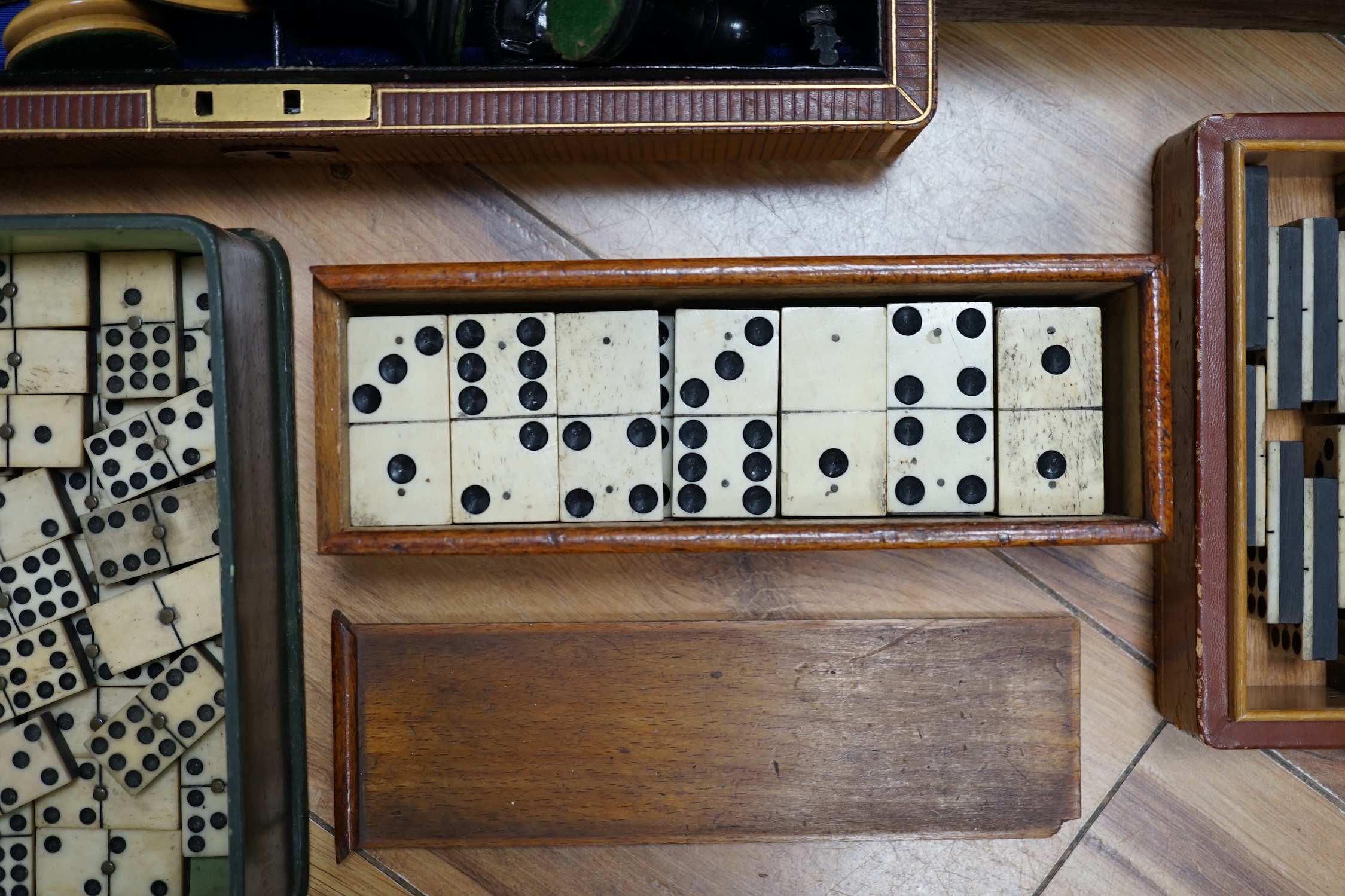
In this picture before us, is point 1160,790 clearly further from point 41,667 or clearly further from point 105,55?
point 105,55

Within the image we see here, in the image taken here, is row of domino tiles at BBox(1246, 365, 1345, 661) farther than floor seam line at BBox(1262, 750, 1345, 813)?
No

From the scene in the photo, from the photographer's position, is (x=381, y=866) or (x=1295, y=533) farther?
(x=381, y=866)

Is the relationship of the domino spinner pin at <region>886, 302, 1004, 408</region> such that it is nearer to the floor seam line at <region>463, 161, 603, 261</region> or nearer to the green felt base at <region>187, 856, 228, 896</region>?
the floor seam line at <region>463, 161, 603, 261</region>

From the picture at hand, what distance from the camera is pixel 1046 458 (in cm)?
155

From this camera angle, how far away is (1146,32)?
1.79 metres

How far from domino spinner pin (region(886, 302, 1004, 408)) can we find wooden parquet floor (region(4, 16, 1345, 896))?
283 mm

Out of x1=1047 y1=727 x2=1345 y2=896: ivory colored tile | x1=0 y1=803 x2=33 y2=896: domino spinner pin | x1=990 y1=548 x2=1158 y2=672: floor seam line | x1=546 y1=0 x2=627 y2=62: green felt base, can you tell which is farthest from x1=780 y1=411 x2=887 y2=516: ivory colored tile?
x1=0 y1=803 x2=33 y2=896: domino spinner pin

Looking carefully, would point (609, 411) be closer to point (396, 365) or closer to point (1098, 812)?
point (396, 365)

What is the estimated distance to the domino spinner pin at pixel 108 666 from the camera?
1.71 meters

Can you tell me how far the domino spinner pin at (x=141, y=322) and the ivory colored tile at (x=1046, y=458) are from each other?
4.92ft

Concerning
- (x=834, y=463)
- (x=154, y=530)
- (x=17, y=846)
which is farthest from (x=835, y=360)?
(x=17, y=846)

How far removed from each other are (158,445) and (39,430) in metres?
0.24

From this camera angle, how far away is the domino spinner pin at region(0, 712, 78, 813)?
170 centimetres

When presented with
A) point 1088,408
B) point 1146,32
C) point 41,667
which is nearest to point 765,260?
point 1088,408
